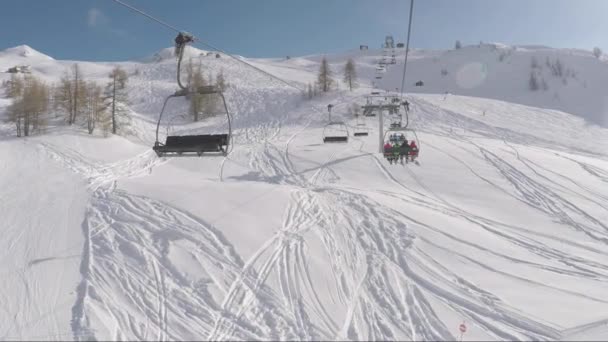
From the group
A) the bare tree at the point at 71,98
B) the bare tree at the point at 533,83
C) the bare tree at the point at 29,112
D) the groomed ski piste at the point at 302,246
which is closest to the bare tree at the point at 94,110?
the bare tree at the point at 71,98

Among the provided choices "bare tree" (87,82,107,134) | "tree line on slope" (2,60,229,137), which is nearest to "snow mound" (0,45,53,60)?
"tree line on slope" (2,60,229,137)

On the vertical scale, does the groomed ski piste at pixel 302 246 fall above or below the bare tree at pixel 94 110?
below

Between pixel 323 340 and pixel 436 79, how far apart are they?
7814cm

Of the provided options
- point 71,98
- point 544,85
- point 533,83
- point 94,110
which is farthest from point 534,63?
point 71,98

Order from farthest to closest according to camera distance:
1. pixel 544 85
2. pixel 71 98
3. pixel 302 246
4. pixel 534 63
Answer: pixel 534 63
pixel 544 85
pixel 71 98
pixel 302 246

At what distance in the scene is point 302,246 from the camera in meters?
8.98

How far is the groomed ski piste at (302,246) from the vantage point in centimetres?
624

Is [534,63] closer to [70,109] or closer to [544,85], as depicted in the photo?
[544,85]

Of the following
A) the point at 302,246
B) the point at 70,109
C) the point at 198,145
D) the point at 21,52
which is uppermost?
the point at 21,52

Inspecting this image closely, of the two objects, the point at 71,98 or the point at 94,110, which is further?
the point at 71,98

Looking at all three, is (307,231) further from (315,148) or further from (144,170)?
(315,148)

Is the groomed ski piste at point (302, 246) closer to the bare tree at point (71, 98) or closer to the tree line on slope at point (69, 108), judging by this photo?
the tree line on slope at point (69, 108)

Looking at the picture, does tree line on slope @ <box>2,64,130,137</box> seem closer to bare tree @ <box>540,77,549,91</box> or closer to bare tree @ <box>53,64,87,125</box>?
bare tree @ <box>53,64,87,125</box>

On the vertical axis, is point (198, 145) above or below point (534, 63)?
below
